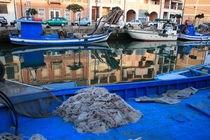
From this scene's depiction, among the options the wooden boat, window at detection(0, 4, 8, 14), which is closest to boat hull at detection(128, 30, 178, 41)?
the wooden boat

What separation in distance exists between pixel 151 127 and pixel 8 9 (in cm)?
2760

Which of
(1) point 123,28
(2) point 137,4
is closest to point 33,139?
(1) point 123,28

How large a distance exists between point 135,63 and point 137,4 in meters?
26.1

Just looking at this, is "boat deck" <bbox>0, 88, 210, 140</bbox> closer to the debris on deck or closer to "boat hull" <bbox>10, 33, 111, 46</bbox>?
the debris on deck

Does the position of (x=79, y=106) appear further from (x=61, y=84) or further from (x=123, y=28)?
(x=123, y=28)

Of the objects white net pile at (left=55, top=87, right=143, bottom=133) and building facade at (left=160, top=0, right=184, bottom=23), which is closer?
white net pile at (left=55, top=87, right=143, bottom=133)

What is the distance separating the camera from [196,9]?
45.0m

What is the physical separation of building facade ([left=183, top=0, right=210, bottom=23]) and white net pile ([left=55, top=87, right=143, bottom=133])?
46463 millimetres

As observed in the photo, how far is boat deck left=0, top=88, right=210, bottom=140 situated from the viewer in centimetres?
371

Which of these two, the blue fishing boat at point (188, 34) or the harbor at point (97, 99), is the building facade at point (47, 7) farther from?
the blue fishing boat at point (188, 34)

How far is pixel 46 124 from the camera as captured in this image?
4105 millimetres

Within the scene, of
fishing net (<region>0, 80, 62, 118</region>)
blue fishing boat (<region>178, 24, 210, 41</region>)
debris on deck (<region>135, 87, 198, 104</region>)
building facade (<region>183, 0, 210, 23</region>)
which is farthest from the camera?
building facade (<region>183, 0, 210, 23</region>)

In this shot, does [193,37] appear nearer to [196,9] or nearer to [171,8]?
[171,8]

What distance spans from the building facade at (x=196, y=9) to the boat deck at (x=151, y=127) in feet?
150
